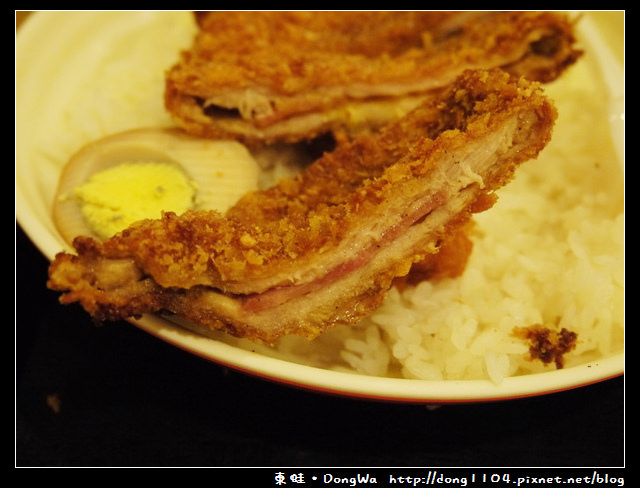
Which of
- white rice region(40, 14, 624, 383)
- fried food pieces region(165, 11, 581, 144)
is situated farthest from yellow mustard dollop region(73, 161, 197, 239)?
white rice region(40, 14, 624, 383)

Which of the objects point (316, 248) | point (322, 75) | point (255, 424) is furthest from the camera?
point (322, 75)

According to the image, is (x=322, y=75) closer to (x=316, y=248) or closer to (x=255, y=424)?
(x=316, y=248)

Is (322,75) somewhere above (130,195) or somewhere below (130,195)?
above

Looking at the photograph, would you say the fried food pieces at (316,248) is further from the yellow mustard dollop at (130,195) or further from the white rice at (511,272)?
the yellow mustard dollop at (130,195)

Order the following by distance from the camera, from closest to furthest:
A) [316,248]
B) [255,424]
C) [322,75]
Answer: [316,248] → [255,424] → [322,75]

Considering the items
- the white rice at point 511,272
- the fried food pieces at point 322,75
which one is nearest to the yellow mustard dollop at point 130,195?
the fried food pieces at point 322,75

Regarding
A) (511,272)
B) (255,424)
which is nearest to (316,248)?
(255,424)

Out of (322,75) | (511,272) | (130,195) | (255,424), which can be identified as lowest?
(255,424)
